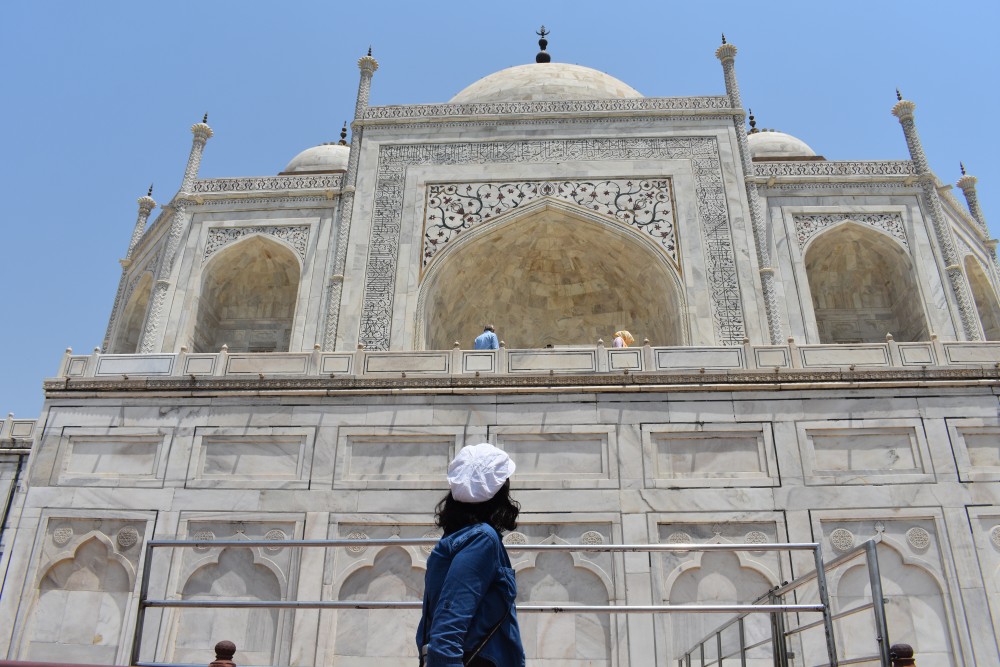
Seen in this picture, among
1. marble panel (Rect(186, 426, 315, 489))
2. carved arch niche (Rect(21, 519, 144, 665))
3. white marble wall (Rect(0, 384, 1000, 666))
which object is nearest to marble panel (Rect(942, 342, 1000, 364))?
white marble wall (Rect(0, 384, 1000, 666))

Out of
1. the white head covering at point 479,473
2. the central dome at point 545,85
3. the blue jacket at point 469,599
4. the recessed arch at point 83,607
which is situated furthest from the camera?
the central dome at point 545,85

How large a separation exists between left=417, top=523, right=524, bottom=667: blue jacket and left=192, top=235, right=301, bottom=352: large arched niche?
1169 centimetres

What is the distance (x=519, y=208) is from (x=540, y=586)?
6.91 meters

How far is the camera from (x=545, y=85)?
1600 centimetres

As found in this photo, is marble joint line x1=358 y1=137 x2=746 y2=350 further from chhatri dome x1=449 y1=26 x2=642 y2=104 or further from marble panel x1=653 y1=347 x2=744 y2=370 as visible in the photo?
marble panel x1=653 y1=347 x2=744 y2=370

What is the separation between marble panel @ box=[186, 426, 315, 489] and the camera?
7820mm

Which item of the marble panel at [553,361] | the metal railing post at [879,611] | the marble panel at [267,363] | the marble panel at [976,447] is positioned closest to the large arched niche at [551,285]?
the marble panel at [267,363]

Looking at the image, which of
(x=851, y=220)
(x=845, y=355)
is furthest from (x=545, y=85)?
(x=845, y=355)

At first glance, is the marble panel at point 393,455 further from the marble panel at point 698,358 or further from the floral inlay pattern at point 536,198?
the floral inlay pattern at point 536,198

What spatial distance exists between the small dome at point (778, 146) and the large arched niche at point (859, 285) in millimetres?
3804

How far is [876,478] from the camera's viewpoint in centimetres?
749

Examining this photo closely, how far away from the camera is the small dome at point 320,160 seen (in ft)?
57.0

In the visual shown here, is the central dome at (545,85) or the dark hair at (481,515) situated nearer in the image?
the dark hair at (481,515)

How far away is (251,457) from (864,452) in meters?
5.88
